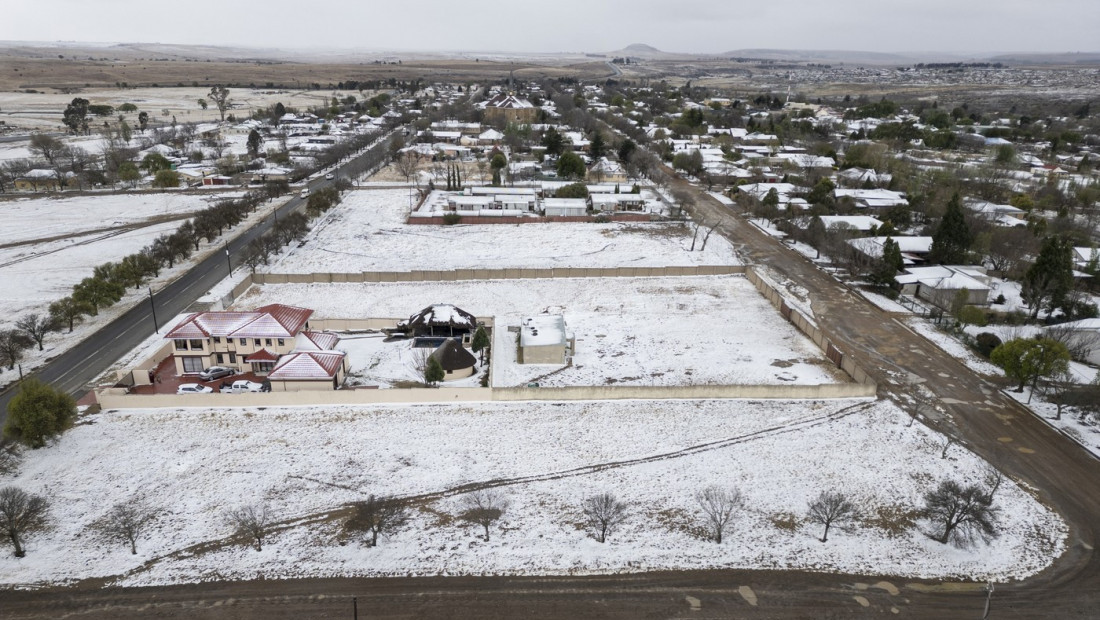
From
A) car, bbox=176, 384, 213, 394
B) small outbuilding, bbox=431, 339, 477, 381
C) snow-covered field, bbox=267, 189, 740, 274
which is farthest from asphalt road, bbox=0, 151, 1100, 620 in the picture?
snow-covered field, bbox=267, 189, 740, 274

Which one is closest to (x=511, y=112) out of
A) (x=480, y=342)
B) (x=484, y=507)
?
(x=480, y=342)

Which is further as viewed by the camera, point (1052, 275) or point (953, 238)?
point (953, 238)

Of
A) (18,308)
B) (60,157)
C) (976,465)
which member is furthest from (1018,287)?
(60,157)

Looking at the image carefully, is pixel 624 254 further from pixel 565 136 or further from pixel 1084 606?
pixel 565 136

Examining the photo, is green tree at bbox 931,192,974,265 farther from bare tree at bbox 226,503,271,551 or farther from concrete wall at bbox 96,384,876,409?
bare tree at bbox 226,503,271,551

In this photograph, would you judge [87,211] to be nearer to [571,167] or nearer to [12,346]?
[12,346]

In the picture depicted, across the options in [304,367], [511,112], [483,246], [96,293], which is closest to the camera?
[304,367]
